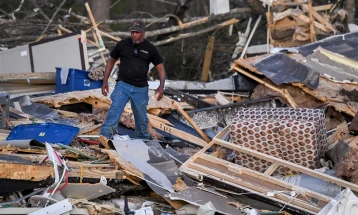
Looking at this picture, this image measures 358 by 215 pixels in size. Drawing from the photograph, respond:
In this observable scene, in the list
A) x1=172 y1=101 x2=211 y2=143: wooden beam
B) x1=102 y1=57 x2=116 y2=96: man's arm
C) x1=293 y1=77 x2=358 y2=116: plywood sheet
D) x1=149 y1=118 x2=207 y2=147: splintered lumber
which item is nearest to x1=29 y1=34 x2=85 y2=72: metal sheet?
x1=172 y1=101 x2=211 y2=143: wooden beam

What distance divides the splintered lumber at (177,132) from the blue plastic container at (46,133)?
203cm

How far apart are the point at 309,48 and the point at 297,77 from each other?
81.1 inches

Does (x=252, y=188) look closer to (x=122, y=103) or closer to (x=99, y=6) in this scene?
(x=122, y=103)

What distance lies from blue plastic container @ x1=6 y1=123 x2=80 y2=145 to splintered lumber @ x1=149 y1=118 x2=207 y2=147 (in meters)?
2.03

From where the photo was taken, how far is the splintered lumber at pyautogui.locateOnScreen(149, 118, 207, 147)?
36.0 feet

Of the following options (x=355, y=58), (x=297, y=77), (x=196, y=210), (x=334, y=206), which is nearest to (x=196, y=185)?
(x=196, y=210)

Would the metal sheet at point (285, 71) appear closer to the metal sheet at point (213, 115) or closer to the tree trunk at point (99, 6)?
the metal sheet at point (213, 115)

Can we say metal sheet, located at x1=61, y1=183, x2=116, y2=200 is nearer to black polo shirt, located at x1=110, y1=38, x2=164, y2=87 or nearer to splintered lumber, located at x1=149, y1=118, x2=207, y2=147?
black polo shirt, located at x1=110, y1=38, x2=164, y2=87

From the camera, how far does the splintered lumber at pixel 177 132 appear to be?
11.0 m

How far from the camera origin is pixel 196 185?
331 inches

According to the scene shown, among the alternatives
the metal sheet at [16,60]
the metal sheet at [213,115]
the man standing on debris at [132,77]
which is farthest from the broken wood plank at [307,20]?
the man standing on debris at [132,77]

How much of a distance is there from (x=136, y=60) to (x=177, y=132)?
66.8 inches

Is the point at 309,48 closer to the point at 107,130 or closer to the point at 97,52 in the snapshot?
the point at 97,52

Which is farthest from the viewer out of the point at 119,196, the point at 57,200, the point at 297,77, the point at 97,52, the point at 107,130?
the point at 97,52
